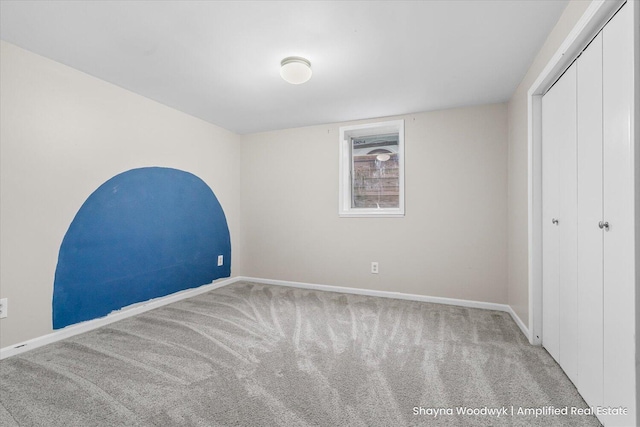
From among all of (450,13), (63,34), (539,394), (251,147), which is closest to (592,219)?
(539,394)

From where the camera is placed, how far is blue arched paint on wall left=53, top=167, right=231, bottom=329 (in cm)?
244

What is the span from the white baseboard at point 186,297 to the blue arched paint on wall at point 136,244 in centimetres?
6

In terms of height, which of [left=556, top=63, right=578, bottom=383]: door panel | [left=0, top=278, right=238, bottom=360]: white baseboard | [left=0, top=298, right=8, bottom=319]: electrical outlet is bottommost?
[left=0, top=278, right=238, bottom=360]: white baseboard

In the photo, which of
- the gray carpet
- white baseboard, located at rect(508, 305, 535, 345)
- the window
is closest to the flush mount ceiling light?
the window

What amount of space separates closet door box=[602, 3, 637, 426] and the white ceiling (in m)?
0.65

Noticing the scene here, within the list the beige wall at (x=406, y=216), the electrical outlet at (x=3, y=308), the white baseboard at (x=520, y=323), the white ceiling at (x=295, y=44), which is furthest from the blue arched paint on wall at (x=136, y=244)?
the white baseboard at (x=520, y=323)

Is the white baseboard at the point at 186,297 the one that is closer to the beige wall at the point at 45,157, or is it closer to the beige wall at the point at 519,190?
the beige wall at the point at 45,157

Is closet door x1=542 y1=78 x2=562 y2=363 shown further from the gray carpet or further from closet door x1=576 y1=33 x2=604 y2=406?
closet door x1=576 y1=33 x2=604 y2=406

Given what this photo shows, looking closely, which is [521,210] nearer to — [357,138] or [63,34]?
[357,138]

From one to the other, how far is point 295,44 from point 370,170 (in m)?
2.11

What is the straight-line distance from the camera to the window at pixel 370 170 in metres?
3.68

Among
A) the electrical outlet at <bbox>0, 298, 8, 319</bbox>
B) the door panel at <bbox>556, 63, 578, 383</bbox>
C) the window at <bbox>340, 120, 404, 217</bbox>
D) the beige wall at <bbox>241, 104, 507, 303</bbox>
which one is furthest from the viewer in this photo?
the window at <bbox>340, 120, 404, 217</bbox>

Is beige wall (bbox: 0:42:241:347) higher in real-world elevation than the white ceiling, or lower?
lower

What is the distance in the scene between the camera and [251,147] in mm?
4320
